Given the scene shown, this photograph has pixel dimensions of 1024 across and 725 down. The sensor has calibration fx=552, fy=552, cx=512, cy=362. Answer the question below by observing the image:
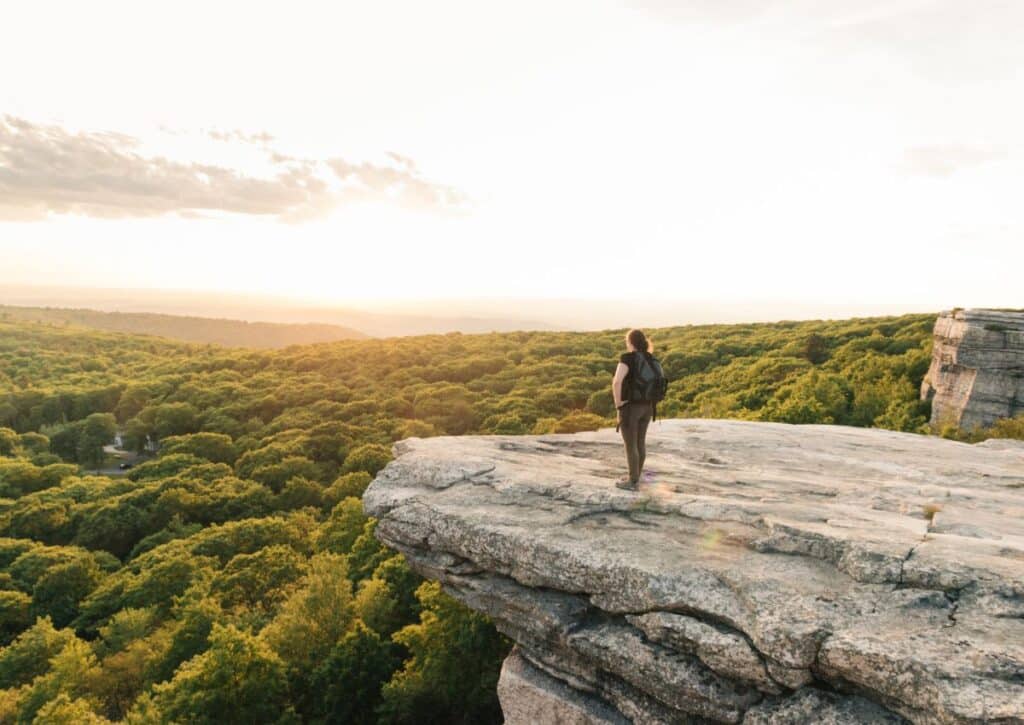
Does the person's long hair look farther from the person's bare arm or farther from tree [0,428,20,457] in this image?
tree [0,428,20,457]

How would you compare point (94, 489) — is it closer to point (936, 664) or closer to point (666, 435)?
point (666, 435)

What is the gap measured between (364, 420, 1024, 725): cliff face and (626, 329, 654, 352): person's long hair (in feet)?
10.1

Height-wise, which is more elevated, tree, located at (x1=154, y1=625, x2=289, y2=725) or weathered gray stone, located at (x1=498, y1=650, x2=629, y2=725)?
weathered gray stone, located at (x1=498, y1=650, x2=629, y2=725)

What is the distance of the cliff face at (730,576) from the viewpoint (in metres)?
7.09

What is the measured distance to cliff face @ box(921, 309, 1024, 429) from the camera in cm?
3262

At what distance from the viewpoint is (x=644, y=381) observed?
1117 centimetres

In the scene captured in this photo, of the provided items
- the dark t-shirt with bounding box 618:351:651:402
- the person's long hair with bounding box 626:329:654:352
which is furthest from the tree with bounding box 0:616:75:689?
the person's long hair with bounding box 626:329:654:352

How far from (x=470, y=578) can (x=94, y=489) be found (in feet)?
248

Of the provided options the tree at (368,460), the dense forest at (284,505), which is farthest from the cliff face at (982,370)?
the tree at (368,460)

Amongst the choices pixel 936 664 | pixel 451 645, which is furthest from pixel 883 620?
pixel 451 645

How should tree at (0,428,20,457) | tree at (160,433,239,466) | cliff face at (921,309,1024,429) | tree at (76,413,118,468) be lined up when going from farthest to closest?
tree at (76,413,118,468)
tree at (0,428,20,457)
tree at (160,433,239,466)
cliff face at (921,309,1024,429)

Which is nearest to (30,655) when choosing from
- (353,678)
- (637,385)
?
(353,678)

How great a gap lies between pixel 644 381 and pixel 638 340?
85 cm

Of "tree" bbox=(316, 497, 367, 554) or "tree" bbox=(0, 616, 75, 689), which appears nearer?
"tree" bbox=(0, 616, 75, 689)
